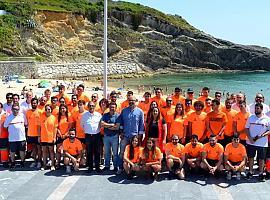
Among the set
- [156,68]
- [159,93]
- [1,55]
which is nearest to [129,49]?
[156,68]

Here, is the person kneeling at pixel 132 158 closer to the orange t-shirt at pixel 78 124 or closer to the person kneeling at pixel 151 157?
the person kneeling at pixel 151 157

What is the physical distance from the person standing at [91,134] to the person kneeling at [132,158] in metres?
0.89

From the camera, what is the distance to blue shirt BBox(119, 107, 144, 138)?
952cm

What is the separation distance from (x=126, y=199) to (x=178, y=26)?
79.7 m

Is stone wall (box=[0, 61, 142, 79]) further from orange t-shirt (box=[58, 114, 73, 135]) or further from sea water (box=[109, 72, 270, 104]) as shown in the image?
orange t-shirt (box=[58, 114, 73, 135])

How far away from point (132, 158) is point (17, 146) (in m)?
3.01

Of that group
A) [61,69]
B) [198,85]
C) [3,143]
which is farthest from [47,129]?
[61,69]

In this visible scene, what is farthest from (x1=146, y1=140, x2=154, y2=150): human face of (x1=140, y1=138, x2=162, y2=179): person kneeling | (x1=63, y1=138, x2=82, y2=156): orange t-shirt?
(x1=63, y1=138, x2=82, y2=156): orange t-shirt

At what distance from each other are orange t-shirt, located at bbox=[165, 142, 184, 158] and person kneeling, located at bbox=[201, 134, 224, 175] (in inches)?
20.1

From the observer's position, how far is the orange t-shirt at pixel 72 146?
9836mm

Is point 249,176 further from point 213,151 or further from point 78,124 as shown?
point 78,124

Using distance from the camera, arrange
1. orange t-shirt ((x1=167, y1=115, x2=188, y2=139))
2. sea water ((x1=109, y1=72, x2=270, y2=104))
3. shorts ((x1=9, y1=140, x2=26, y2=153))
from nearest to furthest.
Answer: orange t-shirt ((x1=167, y1=115, x2=188, y2=139)) → shorts ((x1=9, y1=140, x2=26, y2=153)) → sea water ((x1=109, y1=72, x2=270, y2=104))

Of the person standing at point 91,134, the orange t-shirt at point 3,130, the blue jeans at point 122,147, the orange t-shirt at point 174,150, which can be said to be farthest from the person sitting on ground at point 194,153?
the orange t-shirt at point 3,130

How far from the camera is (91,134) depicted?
988 cm
